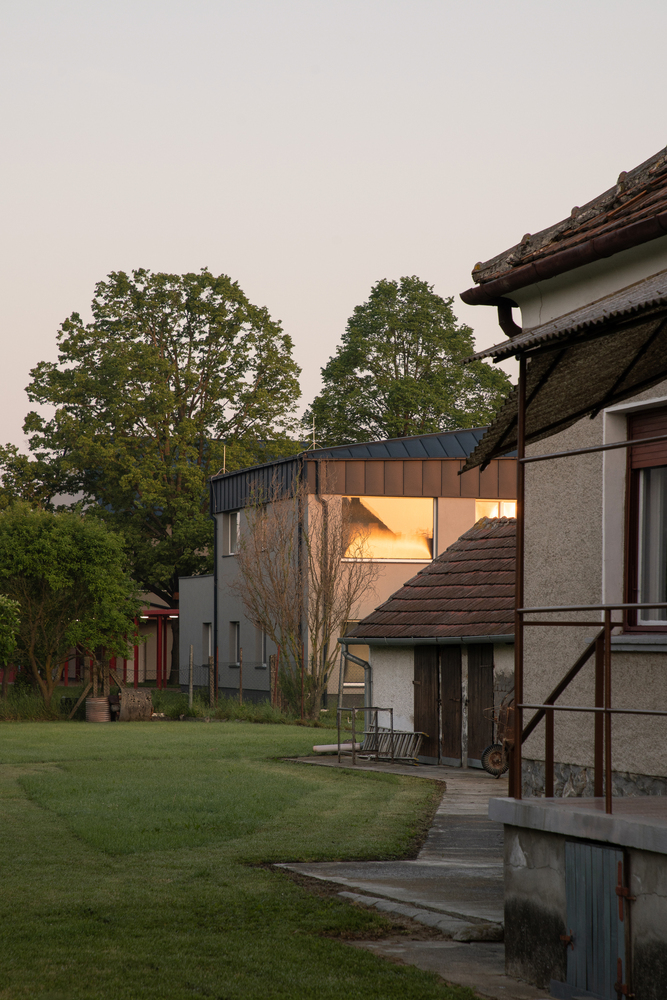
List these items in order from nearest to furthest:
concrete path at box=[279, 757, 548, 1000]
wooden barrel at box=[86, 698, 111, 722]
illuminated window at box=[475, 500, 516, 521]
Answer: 1. concrete path at box=[279, 757, 548, 1000]
2. wooden barrel at box=[86, 698, 111, 722]
3. illuminated window at box=[475, 500, 516, 521]

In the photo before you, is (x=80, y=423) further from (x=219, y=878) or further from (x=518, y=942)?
(x=518, y=942)

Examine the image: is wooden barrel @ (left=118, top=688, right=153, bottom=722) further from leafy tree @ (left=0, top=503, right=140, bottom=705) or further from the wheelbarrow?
the wheelbarrow

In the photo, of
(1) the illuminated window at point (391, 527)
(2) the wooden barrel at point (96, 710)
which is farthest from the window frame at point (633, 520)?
(1) the illuminated window at point (391, 527)

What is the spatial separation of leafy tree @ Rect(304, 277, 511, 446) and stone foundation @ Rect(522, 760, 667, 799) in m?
41.3

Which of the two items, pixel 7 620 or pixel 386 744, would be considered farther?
pixel 7 620

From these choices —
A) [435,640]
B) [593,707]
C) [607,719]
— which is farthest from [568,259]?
[435,640]

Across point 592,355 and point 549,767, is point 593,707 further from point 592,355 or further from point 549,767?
point 592,355

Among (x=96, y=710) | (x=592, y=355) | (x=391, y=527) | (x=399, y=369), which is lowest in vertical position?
(x=96, y=710)

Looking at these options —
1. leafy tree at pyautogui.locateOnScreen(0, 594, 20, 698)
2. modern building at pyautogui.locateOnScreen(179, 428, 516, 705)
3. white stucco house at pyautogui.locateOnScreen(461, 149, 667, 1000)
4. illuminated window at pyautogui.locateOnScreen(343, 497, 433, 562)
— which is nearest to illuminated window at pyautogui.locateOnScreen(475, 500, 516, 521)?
modern building at pyautogui.locateOnScreen(179, 428, 516, 705)

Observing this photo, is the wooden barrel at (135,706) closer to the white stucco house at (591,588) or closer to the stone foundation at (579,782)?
the white stucco house at (591,588)

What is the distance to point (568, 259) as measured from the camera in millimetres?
9125

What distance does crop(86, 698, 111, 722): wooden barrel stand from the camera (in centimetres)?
2906

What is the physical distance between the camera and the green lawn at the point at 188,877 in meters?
6.29

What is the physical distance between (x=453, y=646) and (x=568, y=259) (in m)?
11.7
